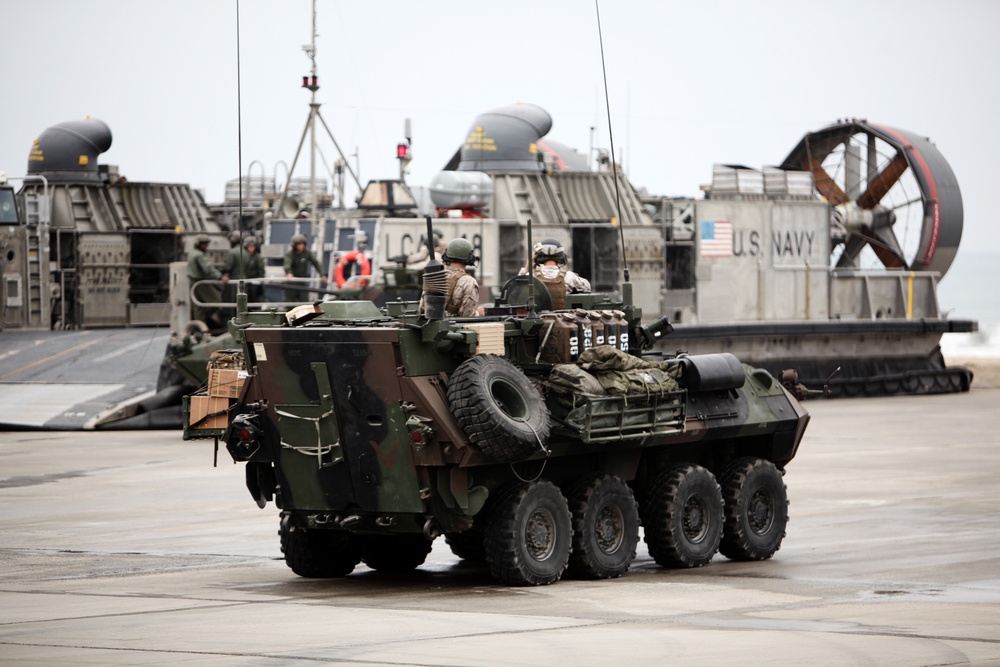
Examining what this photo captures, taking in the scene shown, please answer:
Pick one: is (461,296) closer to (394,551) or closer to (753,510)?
(394,551)

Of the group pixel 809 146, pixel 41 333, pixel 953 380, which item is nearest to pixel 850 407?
pixel 953 380

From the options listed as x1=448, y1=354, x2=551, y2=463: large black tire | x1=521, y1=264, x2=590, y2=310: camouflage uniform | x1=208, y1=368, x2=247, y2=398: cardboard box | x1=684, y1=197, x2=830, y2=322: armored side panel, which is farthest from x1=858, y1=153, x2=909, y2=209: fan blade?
x1=448, y1=354, x2=551, y2=463: large black tire

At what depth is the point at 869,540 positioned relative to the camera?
11727mm

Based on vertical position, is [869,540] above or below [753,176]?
below

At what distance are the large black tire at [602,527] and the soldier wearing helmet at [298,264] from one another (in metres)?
12.3

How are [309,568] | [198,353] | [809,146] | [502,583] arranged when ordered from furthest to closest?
[809,146], [198,353], [309,568], [502,583]

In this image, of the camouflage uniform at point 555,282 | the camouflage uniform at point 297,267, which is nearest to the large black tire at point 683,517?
the camouflage uniform at point 555,282

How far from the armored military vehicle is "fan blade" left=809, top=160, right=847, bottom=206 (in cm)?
2012

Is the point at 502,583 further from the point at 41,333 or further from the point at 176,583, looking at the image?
the point at 41,333

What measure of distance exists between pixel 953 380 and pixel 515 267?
27.5ft

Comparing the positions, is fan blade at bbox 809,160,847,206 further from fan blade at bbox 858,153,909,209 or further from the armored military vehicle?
the armored military vehicle

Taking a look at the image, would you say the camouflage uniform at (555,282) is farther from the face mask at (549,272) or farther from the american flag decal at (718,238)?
the american flag decal at (718,238)

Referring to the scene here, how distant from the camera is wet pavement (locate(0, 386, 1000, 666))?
7.16 metres

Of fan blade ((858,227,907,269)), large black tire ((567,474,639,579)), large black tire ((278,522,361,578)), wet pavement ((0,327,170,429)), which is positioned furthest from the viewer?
fan blade ((858,227,907,269))
